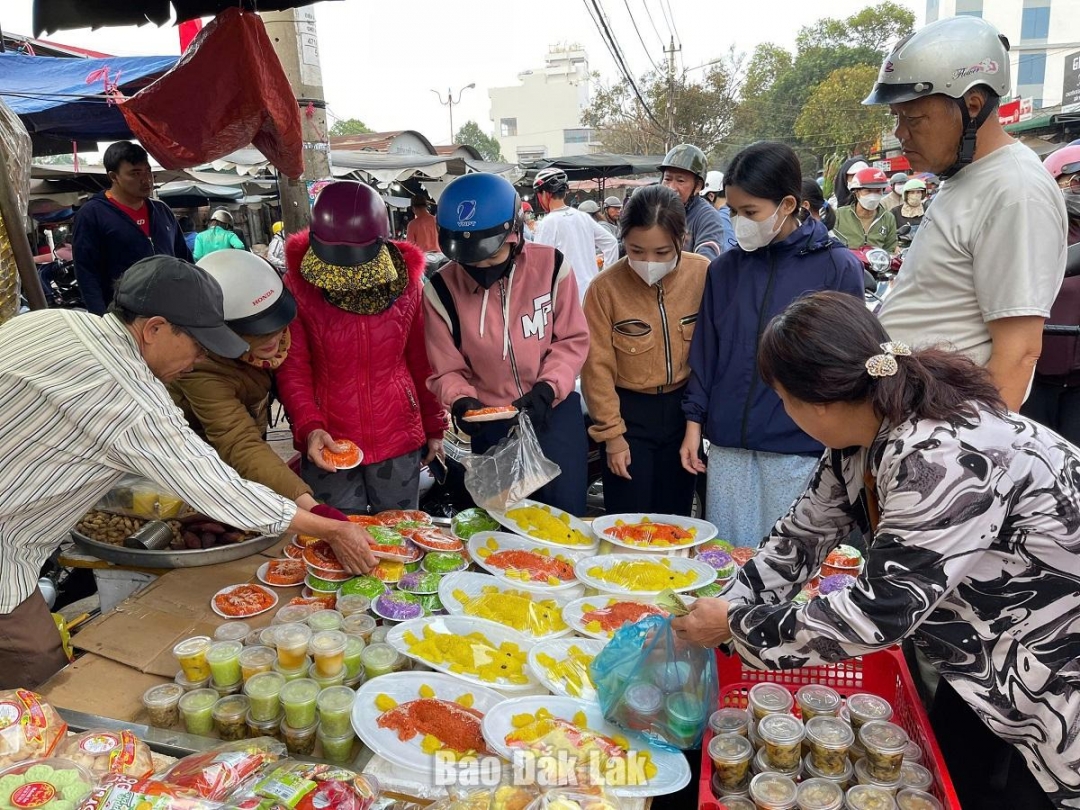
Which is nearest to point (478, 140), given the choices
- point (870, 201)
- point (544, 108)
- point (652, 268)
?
point (544, 108)

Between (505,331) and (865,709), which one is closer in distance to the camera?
(865,709)

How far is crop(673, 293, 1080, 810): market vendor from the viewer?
1.33m

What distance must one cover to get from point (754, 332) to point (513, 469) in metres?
1.03

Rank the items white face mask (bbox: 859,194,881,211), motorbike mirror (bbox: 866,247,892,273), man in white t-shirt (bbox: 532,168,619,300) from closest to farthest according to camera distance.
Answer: man in white t-shirt (bbox: 532,168,619,300) < motorbike mirror (bbox: 866,247,892,273) < white face mask (bbox: 859,194,881,211)

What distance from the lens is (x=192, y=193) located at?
1562 cm

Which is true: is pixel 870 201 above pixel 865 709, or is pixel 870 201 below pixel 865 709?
above

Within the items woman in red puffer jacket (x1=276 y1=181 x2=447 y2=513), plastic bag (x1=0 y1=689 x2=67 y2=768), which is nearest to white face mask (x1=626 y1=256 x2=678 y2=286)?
woman in red puffer jacket (x1=276 y1=181 x2=447 y2=513)

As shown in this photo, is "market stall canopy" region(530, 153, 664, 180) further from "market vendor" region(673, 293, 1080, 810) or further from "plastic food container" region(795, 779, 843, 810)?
"plastic food container" region(795, 779, 843, 810)

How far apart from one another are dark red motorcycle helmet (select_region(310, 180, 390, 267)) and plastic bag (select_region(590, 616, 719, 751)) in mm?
1682

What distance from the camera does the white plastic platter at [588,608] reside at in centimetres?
207

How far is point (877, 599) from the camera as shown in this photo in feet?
4.51

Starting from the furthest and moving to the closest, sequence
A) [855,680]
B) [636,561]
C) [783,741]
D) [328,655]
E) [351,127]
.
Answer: [351,127] < [636,561] < [855,680] < [328,655] < [783,741]

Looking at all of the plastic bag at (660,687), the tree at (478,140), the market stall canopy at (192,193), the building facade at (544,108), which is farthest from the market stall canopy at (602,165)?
the building facade at (544,108)

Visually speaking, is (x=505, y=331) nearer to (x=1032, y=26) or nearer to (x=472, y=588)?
(x=472, y=588)
